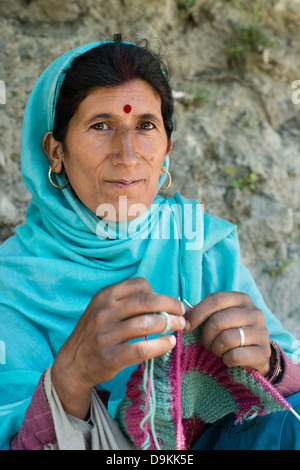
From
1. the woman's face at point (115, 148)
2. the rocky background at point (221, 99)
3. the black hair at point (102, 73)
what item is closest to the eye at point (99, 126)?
the woman's face at point (115, 148)

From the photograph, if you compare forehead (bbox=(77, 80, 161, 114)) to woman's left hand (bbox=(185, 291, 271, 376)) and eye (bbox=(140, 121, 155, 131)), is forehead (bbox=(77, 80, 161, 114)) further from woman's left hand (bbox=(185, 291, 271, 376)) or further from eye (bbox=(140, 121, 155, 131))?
woman's left hand (bbox=(185, 291, 271, 376))

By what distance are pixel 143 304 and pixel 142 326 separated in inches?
2.2

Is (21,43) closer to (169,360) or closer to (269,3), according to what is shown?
(269,3)

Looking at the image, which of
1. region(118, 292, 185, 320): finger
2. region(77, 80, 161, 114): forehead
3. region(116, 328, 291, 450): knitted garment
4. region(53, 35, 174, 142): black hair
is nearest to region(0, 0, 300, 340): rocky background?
region(53, 35, 174, 142): black hair

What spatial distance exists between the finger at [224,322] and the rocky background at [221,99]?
77.0 inches

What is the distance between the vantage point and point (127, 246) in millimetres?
1816

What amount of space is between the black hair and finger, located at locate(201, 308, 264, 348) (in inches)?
37.3

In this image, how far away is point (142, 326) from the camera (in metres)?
1.14

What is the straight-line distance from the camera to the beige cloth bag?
4.13 ft

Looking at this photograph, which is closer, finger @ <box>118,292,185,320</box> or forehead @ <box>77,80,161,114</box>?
finger @ <box>118,292,185,320</box>

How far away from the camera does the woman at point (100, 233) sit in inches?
62.8

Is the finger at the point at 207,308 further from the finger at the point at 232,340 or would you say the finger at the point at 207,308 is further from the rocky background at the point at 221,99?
the rocky background at the point at 221,99

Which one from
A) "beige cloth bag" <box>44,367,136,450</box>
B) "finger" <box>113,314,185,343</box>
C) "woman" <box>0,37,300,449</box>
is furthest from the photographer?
"woman" <box>0,37,300,449</box>
